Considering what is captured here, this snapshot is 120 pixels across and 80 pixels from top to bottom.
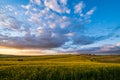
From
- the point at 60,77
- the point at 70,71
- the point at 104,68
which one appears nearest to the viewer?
the point at 60,77

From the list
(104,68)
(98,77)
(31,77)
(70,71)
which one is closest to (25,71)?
(31,77)

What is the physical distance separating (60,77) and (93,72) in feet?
19.7

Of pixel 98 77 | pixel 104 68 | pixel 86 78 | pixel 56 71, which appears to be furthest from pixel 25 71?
pixel 104 68

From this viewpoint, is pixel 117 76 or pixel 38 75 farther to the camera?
pixel 117 76

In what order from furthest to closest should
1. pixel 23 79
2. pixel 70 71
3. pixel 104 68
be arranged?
pixel 104 68 → pixel 70 71 → pixel 23 79

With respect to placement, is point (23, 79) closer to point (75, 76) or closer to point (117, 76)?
point (75, 76)

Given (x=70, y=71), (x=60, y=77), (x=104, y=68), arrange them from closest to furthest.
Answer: (x=60, y=77)
(x=70, y=71)
(x=104, y=68)

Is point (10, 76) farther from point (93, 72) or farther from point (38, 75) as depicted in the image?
point (93, 72)

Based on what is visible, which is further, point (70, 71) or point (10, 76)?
point (70, 71)

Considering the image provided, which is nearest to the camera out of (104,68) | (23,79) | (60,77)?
(23,79)

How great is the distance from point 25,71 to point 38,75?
2336 millimetres

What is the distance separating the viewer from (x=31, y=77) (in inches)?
1011

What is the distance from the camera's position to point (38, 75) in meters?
26.3

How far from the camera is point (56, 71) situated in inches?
1102
